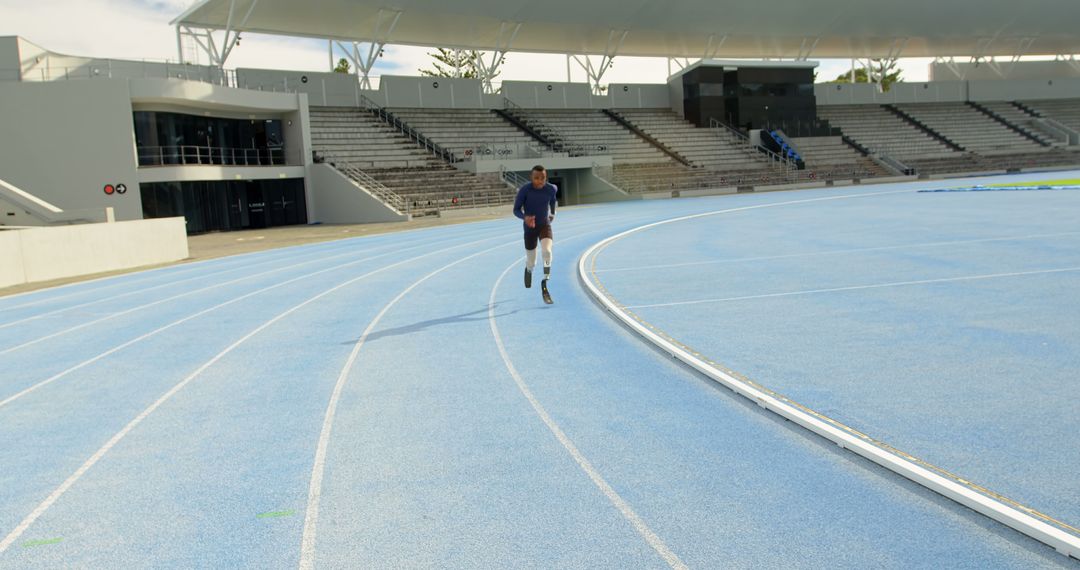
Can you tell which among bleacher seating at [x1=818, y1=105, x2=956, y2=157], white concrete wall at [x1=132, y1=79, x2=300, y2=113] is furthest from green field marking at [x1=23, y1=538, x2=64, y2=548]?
bleacher seating at [x1=818, y1=105, x2=956, y2=157]

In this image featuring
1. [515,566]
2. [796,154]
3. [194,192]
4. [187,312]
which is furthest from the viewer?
[796,154]

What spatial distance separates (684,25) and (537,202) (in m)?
42.1

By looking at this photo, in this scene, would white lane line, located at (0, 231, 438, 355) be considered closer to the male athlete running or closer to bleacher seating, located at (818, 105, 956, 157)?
the male athlete running

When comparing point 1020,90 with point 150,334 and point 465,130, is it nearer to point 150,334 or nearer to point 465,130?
point 465,130

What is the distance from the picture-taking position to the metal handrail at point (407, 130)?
132ft

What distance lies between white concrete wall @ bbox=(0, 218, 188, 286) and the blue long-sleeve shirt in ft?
36.4

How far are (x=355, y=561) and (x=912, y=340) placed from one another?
5.26 meters

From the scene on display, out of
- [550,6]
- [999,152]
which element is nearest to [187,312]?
[550,6]

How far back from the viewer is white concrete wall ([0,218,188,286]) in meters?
15.5

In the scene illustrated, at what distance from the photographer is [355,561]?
352 cm

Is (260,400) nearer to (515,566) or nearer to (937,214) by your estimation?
(515,566)

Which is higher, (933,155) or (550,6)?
(550,6)

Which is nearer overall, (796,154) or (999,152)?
(796,154)

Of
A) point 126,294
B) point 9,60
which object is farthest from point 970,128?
point 126,294
